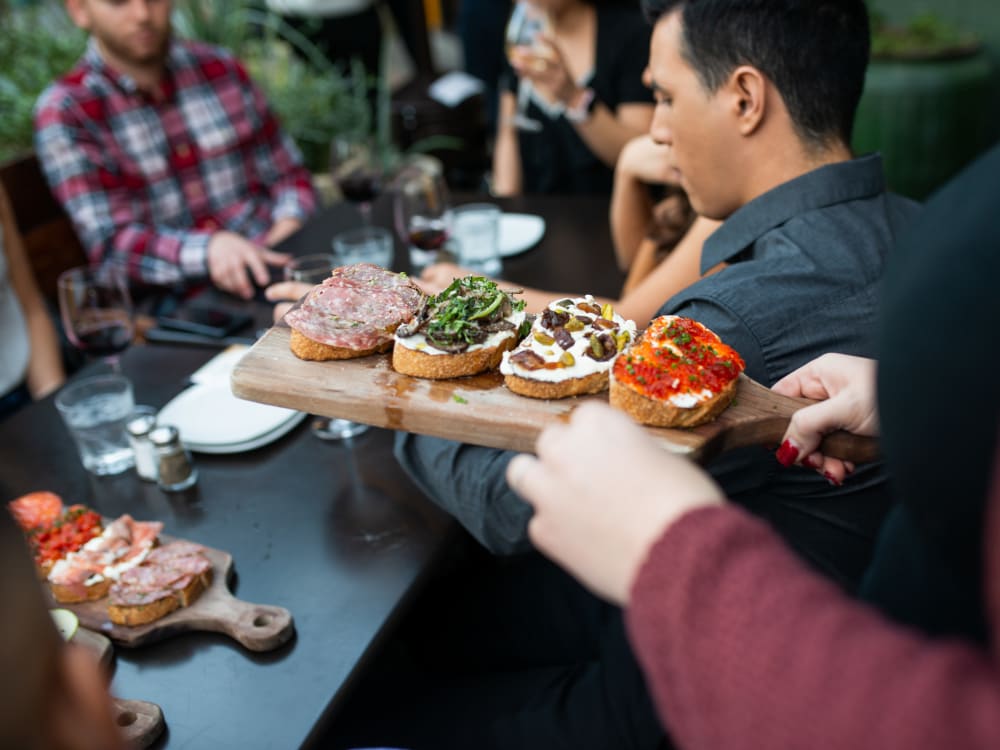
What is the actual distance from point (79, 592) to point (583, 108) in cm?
237

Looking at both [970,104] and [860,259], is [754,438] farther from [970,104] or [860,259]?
[970,104]

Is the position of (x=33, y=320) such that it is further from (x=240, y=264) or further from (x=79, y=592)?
(x=79, y=592)

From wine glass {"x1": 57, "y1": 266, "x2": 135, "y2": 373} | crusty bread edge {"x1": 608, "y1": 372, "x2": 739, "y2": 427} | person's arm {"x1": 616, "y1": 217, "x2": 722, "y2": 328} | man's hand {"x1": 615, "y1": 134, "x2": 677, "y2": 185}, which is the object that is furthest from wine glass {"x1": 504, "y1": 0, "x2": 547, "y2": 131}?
crusty bread edge {"x1": 608, "y1": 372, "x2": 739, "y2": 427}

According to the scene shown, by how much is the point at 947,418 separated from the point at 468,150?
524 centimetres

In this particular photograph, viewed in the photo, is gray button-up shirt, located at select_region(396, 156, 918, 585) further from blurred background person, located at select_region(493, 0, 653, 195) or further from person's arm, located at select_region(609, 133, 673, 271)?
blurred background person, located at select_region(493, 0, 653, 195)

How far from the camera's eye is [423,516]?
1578 mm

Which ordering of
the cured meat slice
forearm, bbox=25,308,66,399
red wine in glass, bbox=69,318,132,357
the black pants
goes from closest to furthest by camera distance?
1. the cured meat slice
2. the black pants
3. red wine in glass, bbox=69,318,132,357
4. forearm, bbox=25,308,66,399

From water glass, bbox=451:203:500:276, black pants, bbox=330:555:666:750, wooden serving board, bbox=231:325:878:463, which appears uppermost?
wooden serving board, bbox=231:325:878:463

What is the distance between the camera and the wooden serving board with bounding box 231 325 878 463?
3.69 feet

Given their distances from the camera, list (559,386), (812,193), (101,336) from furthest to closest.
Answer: (101,336) → (812,193) → (559,386)

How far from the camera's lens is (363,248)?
8.09 ft

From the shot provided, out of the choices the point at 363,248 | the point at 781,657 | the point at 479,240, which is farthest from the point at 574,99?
the point at 781,657

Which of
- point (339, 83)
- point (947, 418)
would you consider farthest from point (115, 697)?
point (339, 83)

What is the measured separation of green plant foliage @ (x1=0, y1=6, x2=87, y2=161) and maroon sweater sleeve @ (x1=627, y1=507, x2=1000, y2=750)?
377 centimetres
